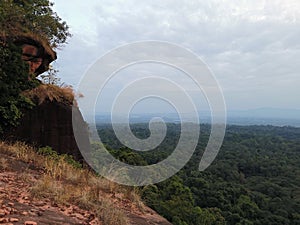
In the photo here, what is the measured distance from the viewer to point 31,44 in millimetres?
11844

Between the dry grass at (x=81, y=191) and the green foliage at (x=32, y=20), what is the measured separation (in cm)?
507

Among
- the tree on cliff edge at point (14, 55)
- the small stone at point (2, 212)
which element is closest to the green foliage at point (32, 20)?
the tree on cliff edge at point (14, 55)

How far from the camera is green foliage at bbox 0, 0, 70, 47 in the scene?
10.9 metres

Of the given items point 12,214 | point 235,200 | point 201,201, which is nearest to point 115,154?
point 12,214

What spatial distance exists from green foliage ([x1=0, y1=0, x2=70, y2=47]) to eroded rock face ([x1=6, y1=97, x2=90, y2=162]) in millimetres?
3107

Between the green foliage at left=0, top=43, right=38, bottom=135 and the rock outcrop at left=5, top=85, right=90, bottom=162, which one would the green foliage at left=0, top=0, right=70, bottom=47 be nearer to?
the green foliage at left=0, top=43, right=38, bottom=135

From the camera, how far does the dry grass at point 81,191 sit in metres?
4.70

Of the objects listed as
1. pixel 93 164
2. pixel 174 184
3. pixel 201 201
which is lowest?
pixel 201 201

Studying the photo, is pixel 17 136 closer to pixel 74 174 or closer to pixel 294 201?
pixel 74 174

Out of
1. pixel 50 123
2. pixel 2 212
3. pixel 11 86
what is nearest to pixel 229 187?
pixel 50 123

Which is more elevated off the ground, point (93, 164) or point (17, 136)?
point (17, 136)

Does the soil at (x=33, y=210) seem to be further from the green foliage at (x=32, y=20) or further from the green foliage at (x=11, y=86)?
the green foliage at (x=32, y=20)

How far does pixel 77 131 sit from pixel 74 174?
520 centimetres

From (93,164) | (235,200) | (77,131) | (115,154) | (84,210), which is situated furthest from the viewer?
(235,200)
